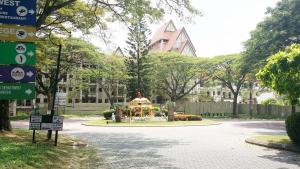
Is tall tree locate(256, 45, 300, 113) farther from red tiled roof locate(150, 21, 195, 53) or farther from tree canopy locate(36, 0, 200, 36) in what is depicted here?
red tiled roof locate(150, 21, 195, 53)

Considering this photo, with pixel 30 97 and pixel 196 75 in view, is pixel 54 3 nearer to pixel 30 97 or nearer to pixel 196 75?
pixel 30 97

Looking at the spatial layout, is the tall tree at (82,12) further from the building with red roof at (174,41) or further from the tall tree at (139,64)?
the building with red roof at (174,41)

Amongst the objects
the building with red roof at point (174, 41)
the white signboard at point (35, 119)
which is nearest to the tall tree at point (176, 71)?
the building with red roof at point (174, 41)

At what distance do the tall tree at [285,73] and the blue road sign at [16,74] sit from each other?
27.0ft

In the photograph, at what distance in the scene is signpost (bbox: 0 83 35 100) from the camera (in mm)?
11432

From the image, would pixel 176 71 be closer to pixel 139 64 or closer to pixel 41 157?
pixel 139 64

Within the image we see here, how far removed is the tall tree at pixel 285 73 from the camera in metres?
13.9

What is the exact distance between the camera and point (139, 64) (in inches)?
2212

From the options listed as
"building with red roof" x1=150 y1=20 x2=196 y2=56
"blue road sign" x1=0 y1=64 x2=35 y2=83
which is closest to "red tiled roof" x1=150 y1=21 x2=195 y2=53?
"building with red roof" x1=150 y1=20 x2=196 y2=56

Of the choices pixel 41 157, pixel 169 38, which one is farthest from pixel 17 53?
pixel 169 38

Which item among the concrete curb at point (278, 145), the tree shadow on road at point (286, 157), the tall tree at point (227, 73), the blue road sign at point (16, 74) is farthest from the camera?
the tall tree at point (227, 73)

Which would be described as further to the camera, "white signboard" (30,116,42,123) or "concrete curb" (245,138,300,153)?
"concrete curb" (245,138,300,153)

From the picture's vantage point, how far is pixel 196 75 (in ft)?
181

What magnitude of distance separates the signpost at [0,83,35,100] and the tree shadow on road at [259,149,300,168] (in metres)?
7.51
